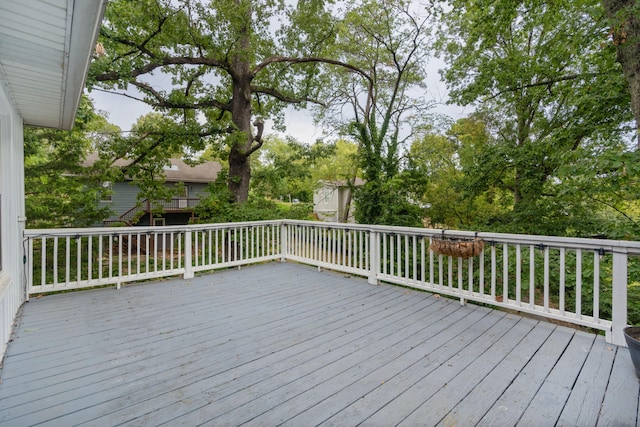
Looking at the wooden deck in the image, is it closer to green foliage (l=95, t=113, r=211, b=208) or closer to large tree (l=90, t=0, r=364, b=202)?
green foliage (l=95, t=113, r=211, b=208)

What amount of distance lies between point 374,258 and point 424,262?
0.80 m

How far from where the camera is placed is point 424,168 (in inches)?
297

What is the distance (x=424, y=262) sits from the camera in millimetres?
3930

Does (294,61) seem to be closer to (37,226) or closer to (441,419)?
(37,226)

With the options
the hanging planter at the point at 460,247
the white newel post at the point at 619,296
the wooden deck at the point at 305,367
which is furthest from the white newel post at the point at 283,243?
A: the white newel post at the point at 619,296

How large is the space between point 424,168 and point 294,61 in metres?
4.50

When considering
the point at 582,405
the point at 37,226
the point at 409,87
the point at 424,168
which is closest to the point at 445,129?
the point at 409,87

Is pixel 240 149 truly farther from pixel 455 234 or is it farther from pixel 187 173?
pixel 187 173

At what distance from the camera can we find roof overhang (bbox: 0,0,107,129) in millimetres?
1592

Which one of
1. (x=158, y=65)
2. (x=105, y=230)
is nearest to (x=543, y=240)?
(x=105, y=230)

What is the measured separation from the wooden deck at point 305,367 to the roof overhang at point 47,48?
2305 mm

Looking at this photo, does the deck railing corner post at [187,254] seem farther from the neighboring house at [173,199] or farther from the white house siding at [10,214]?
the neighboring house at [173,199]

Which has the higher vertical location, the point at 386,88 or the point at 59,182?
the point at 386,88

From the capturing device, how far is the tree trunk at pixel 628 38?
2.97 m
